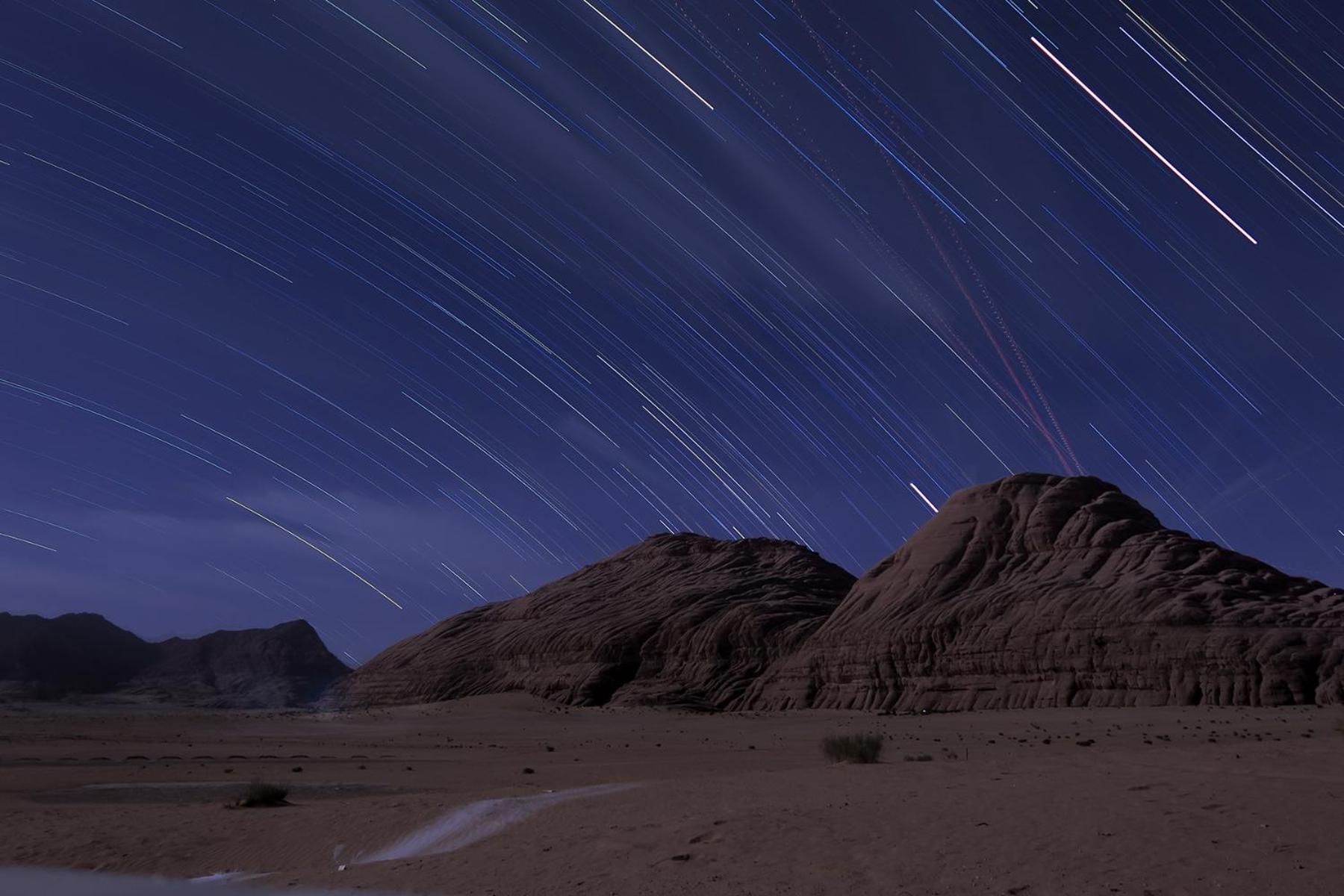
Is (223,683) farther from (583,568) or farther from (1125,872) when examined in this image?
(1125,872)

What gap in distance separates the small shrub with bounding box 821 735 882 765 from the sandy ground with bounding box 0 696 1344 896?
2301 millimetres

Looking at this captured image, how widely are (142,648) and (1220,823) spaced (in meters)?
165

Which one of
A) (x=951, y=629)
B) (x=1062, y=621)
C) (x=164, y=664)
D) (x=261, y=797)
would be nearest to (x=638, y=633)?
(x=951, y=629)

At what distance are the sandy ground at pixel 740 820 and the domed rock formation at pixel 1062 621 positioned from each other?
79.5 ft

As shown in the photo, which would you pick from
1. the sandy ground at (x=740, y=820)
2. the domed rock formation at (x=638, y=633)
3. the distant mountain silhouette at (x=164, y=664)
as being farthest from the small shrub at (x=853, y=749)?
the distant mountain silhouette at (x=164, y=664)

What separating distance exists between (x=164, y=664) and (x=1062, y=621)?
442ft

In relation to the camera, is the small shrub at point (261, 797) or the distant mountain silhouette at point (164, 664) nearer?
the small shrub at point (261, 797)

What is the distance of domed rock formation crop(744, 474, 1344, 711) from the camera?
55.7 meters

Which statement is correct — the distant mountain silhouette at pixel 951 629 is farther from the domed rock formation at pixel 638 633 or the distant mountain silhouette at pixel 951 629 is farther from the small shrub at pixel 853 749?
the small shrub at pixel 853 749

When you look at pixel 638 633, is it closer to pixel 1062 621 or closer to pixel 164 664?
pixel 1062 621

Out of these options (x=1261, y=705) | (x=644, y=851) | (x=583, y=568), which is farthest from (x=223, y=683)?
(x=644, y=851)

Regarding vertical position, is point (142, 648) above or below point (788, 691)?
above

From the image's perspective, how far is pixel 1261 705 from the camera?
51.2 meters

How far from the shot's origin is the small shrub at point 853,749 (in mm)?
24234
